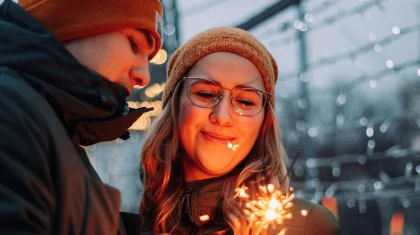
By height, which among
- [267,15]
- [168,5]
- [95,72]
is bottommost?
[168,5]

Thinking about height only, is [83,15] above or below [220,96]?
above

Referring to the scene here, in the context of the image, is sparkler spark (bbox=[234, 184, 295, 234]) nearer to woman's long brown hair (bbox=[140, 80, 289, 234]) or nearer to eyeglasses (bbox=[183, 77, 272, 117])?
woman's long brown hair (bbox=[140, 80, 289, 234])

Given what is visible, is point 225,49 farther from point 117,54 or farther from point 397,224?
point 397,224

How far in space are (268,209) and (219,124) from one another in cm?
27

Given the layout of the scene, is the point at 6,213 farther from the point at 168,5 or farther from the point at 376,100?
the point at 168,5

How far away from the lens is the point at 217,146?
155 cm

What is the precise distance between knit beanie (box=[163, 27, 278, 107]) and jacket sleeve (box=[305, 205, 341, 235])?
0.35 m

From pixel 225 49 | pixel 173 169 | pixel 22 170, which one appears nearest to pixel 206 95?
pixel 225 49

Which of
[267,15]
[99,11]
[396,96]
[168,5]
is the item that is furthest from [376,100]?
[99,11]

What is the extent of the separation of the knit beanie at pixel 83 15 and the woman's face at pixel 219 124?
0.50 m

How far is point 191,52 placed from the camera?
1659 millimetres

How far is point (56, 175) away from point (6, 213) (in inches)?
4.4

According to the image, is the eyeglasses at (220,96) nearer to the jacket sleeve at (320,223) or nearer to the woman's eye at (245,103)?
the woman's eye at (245,103)

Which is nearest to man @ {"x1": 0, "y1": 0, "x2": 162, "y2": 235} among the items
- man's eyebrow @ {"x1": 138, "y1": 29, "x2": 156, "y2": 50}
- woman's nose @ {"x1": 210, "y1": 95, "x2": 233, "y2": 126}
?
man's eyebrow @ {"x1": 138, "y1": 29, "x2": 156, "y2": 50}
